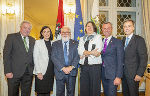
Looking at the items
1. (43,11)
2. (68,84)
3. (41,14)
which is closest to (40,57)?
(68,84)

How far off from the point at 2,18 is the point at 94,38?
8.79 feet

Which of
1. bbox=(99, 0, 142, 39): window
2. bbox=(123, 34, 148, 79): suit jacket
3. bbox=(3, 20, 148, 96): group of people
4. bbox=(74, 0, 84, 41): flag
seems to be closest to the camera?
bbox=(123, 34, 148, 79): suit jacket

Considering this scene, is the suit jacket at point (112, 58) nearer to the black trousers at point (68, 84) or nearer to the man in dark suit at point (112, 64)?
the man in dark suit at point (112, 64)

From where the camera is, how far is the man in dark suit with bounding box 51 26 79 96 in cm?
260

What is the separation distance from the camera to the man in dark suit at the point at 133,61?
227cm

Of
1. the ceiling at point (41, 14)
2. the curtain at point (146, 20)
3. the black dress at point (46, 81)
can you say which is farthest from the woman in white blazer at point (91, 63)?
the ceiling at point (41, 14)

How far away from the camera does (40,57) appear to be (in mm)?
2676

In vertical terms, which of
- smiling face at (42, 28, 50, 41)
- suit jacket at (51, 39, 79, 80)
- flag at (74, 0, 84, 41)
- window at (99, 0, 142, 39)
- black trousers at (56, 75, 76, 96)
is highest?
window at (99, 0, 142, 39)

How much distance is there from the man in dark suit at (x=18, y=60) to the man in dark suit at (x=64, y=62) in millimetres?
497

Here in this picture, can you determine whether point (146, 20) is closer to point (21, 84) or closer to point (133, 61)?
point (133, 61)

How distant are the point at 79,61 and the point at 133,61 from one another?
0.95 meters

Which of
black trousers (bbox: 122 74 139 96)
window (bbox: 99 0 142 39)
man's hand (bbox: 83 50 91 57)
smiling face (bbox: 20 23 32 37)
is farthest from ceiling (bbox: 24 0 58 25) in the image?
black trousers (bbox: 122 74 139 96)

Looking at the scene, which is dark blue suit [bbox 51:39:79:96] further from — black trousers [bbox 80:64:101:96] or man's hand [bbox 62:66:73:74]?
black trousers [bbox 80:64:101:96]

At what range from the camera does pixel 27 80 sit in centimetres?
270
